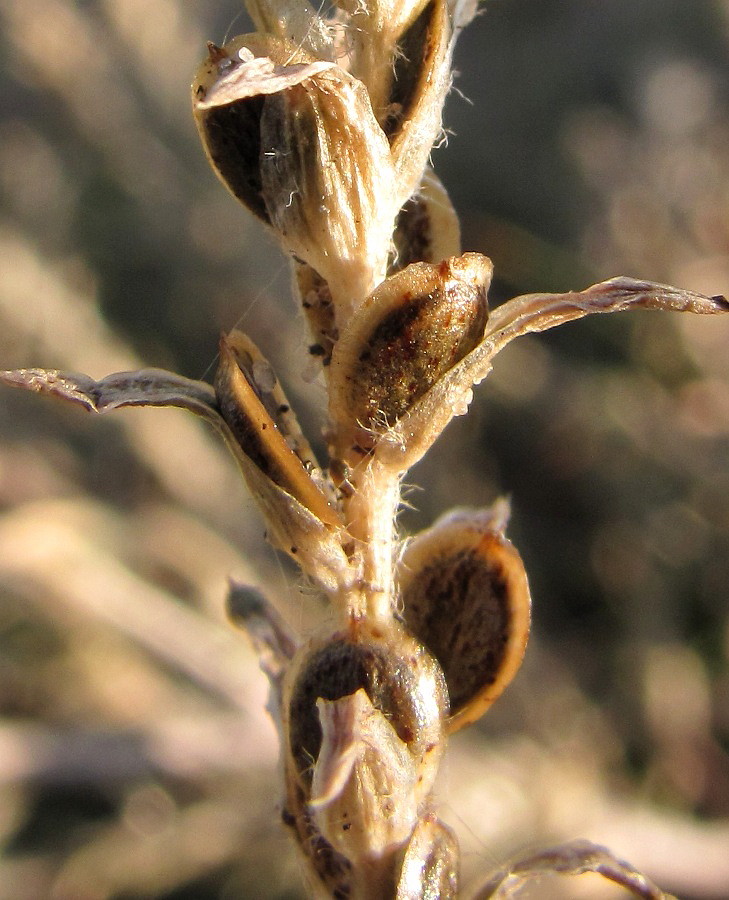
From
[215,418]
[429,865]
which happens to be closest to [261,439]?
[215,418]

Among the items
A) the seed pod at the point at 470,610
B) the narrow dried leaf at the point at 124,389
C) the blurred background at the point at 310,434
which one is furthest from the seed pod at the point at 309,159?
the blurred background at the point at 310,434

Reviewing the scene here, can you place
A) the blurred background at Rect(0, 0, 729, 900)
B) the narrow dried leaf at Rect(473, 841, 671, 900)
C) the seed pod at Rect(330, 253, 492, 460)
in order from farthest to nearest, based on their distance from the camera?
the blurred background at Rect(0, 0, 729, 900), the narrow dried leaf at Rect(473, 841, 671, 900), the seed pod at Rect(330, 253, 492, 460)

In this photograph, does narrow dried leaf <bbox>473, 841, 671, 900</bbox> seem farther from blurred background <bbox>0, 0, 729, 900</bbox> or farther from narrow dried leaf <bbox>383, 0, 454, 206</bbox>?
blurred background <bbox>0, 0, 729, 900</bbox>

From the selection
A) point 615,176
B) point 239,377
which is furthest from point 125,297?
point 239,377

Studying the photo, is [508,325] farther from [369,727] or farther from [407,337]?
[369,727]

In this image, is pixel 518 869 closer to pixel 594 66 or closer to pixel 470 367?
pixel 470 367

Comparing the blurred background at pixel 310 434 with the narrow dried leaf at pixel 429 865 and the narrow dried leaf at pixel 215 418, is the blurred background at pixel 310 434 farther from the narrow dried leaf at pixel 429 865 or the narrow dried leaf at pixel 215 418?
the narrow dried leaf at pixel 215 418

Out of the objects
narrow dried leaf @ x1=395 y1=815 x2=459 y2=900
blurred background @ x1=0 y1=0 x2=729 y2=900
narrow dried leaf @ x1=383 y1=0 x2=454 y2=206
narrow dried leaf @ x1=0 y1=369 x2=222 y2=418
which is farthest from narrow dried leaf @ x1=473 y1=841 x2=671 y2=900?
blurred background @ x1=0 y1=0 x2=729 y2=900
